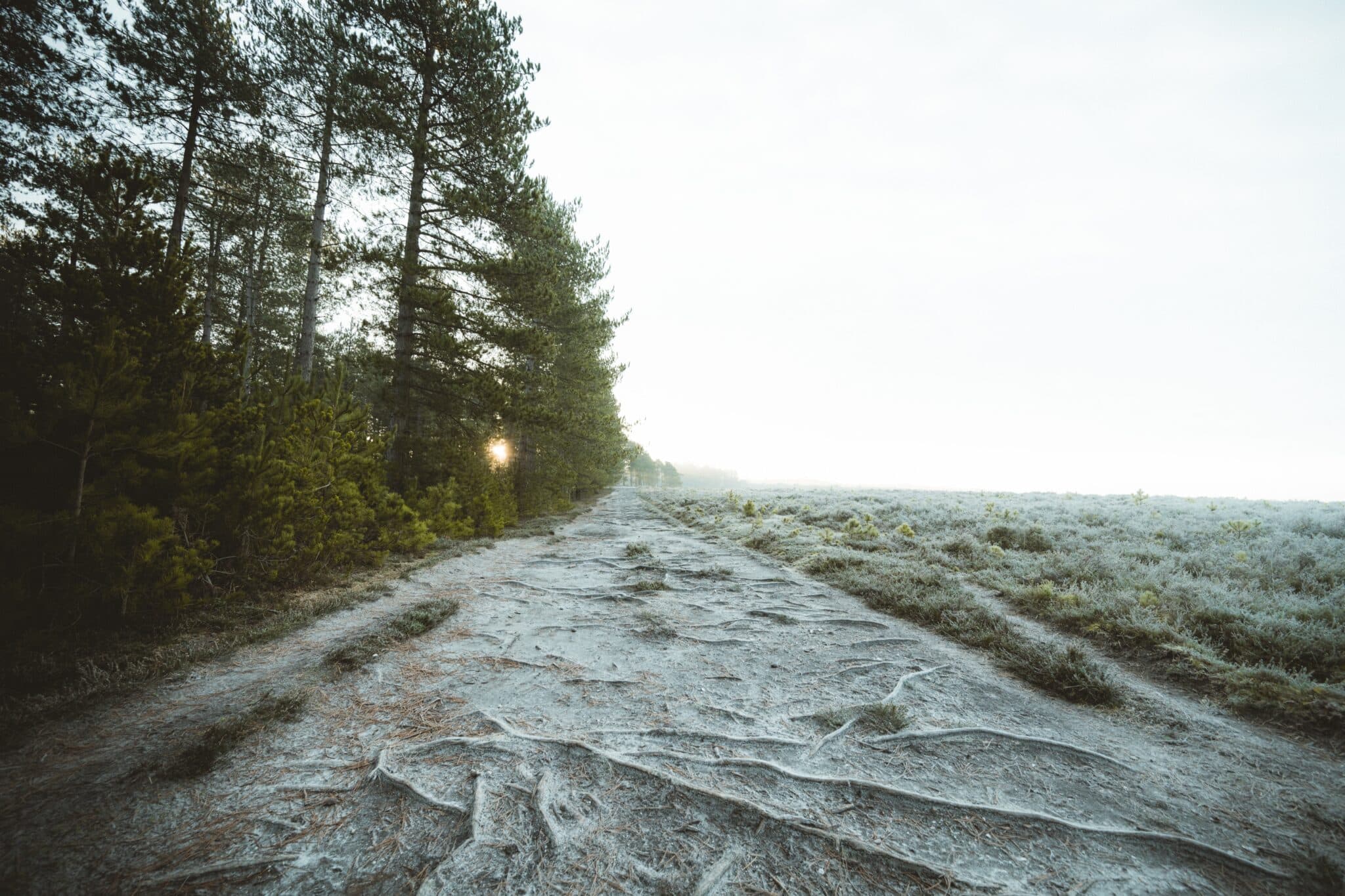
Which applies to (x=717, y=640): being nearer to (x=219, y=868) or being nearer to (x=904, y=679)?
(x=904, y=679)

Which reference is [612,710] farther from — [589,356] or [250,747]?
[589,356]

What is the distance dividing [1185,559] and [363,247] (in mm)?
16716

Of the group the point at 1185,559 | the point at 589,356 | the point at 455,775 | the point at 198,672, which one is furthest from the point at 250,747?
the point at 589,356

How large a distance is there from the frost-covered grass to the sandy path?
2.42ft

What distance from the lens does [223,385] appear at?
532 centimetres

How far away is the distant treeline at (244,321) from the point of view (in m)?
3.87

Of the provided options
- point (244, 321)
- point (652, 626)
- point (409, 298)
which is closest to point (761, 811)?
point (652, 626)

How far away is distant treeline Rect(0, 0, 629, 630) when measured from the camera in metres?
3.87

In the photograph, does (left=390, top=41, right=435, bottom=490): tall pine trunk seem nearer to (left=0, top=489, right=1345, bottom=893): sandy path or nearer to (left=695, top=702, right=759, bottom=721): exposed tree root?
(left=0, top=489, right=1345, bottom=893): sandy path

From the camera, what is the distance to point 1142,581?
6.05 metres

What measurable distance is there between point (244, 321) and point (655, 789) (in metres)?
15.6

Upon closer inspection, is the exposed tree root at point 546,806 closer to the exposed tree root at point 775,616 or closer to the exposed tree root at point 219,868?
the exposed tree root at point 219,868

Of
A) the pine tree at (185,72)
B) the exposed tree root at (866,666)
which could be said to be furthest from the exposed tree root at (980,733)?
the pine tree at (185,72)

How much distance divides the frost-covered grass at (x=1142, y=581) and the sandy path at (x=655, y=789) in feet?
2.42
